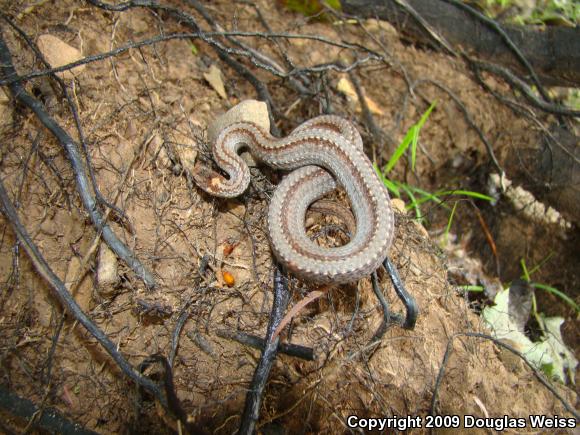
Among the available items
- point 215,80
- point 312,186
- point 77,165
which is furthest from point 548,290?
point 77,165

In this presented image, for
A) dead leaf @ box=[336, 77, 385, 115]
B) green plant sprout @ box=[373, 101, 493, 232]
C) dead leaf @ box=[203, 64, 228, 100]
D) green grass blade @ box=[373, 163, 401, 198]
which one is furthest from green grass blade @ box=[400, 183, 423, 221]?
dead leaf @ box=[203, 64, 228, 100]

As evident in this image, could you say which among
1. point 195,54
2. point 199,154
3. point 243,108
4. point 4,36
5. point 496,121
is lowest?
point 496,121

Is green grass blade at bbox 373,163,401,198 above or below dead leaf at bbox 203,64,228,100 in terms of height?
below

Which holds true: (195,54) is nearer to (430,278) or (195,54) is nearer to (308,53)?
(308,53)

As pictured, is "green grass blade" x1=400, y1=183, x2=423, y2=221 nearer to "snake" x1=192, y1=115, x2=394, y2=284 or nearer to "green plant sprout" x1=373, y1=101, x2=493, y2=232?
"green plant sprout" x1=373, y1=101, x2=493, y2=232

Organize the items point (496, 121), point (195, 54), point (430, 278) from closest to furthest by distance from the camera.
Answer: point (430, 278) < point (195, 54) < point (496, 121)

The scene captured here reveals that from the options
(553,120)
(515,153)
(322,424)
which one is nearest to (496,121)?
(515,153)

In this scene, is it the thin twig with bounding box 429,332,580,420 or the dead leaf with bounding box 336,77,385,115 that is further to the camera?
the dead leaf with bounding box 336,77,385,115
